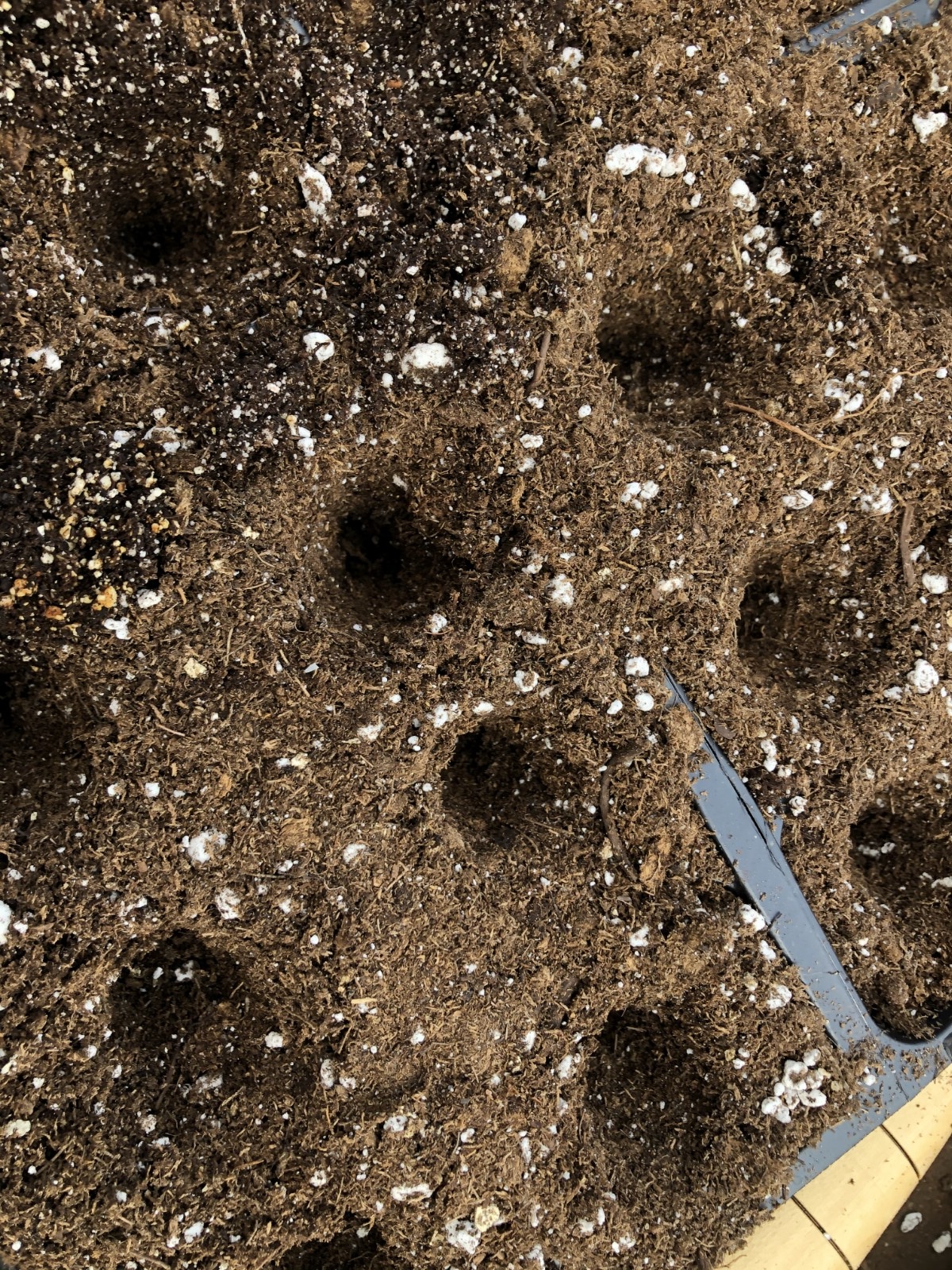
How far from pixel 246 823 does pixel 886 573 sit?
1.16m

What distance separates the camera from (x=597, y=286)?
1.20 m

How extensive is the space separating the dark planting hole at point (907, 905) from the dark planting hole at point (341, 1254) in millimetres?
906

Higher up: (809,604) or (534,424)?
(534,424)

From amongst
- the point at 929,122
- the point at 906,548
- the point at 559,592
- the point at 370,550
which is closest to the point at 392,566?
the point at 370,550

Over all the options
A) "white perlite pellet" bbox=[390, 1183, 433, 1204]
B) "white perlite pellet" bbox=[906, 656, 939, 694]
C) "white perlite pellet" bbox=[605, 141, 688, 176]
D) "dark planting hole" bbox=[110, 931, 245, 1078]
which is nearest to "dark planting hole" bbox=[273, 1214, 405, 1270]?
"white perlite pellet" bbox=[390, 1183, 433, 1204]

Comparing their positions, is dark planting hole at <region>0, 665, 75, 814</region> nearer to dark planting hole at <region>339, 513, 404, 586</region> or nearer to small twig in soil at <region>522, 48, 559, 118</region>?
dark planting hole at <region>339, 513, 404, 586</region>

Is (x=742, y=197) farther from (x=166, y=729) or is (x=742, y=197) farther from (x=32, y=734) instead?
(x=32, y=734)

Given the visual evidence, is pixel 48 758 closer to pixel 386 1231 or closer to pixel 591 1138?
pixel 386 1231

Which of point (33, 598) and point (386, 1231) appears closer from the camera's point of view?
point (33, 598)

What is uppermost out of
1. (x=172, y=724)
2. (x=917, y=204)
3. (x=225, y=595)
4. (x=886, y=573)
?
(x=917, y=204)

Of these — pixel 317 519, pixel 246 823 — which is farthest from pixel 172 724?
pixel 317 519

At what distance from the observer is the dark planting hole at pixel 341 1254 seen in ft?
3.77

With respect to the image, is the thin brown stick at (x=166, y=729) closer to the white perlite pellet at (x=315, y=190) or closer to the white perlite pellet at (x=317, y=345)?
the white perlite pellet at (x=317, y=345)

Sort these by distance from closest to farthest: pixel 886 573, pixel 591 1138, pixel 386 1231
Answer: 1. pixel 386 1231
2. pixel 591 1138
3. pixel 886 573
